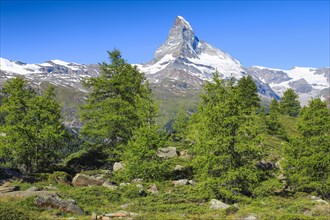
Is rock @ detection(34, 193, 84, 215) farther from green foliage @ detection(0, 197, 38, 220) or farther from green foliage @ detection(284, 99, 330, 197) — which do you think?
green foliage @ detection(284, 99, 330, 197)

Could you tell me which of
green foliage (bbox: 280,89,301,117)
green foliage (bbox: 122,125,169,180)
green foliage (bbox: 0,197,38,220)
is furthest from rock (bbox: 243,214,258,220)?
green foliage (bbox: 280,89,301,117)

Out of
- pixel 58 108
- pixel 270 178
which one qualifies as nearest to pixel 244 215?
pixel 270 178

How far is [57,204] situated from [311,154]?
831 inches

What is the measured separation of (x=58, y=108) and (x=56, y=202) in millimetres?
21310

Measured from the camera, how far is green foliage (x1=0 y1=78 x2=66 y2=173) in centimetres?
3319

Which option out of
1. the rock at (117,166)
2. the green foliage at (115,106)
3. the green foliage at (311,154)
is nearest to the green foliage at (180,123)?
the green foliage at (115,106)

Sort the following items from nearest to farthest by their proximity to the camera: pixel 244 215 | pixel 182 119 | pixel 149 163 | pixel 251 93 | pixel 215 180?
1. pixel 244 215
2. pixel 215 180
3. pixel 149 163
4. pixel 182 119
5. pixel 251 93

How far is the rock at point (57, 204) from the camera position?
2006 cm

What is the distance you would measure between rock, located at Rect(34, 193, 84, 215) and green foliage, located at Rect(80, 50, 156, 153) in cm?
1459

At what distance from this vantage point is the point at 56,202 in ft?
67.7

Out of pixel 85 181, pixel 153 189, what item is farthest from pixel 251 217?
pixel 85 181

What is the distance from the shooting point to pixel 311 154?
A: 28.8 metres

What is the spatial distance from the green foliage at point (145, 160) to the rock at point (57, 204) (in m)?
10.0

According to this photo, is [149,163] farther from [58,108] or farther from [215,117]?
[58,108]
